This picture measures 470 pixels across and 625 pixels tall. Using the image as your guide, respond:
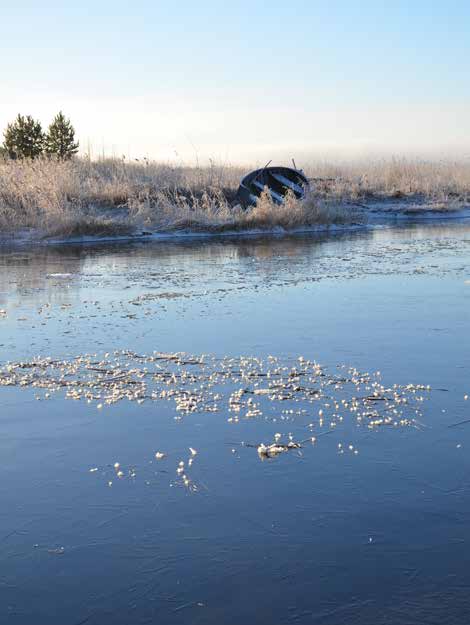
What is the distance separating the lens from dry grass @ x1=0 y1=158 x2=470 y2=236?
20.4 m

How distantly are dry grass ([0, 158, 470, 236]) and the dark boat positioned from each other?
0.77 metres

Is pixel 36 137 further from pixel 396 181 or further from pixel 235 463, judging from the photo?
pixel 235 463

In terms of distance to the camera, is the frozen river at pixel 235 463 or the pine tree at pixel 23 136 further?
the pine tree at pixel 23 136

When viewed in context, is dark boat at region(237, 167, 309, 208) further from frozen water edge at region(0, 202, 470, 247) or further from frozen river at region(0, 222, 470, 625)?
frozen river at region(0, 222, 470, 625)

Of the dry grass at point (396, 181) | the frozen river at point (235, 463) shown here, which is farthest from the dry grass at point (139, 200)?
the frozen river at point (235, 463)

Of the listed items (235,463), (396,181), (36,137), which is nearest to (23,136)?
(36,137)

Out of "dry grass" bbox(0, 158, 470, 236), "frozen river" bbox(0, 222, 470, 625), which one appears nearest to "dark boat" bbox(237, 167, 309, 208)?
"dry grass" bbox(0, 158, 470, 236)

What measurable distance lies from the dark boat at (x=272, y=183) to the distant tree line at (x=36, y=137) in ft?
64.1

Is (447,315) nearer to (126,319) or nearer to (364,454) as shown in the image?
(126,319)

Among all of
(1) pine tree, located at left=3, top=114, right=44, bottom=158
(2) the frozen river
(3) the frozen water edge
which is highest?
(1) pine tree, located at left=3, top=114, right=44, bottom=158

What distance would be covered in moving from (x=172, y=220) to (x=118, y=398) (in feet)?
54.6

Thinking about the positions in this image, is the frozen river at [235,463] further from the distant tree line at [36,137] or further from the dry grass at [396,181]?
the distant tree line at [36,137]

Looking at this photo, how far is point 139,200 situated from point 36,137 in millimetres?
22042

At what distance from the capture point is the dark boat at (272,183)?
79.7ft
